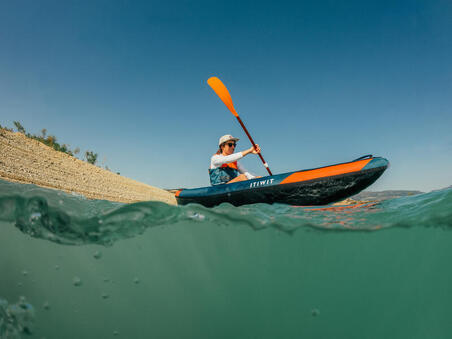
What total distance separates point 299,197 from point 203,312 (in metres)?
2.97

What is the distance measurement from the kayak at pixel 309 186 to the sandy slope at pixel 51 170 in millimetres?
6221

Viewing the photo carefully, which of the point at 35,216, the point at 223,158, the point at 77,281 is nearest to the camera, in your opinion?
the point at 35,216

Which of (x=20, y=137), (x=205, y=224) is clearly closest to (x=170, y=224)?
(x=205, y=224)

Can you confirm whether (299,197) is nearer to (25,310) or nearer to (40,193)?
(40,193)

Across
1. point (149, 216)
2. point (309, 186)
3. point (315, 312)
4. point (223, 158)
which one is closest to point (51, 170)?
point (223, 158)

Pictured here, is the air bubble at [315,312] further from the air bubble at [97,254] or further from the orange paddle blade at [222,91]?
the orange paddle blade at [222,91]

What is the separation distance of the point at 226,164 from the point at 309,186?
88.8 inches

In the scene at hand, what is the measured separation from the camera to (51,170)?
1141cm

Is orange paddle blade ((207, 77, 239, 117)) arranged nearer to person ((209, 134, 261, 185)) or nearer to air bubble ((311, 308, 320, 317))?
person ((209, 134, 261, 185))

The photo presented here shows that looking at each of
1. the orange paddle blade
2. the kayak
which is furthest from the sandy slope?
the kayak

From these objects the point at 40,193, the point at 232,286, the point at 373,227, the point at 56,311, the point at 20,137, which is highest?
the point at 20,137

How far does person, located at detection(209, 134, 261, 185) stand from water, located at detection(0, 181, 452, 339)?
60.5 inches

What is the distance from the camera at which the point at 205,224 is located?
175 inches

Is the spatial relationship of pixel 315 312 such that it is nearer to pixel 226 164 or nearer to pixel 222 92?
pixel 226 164
